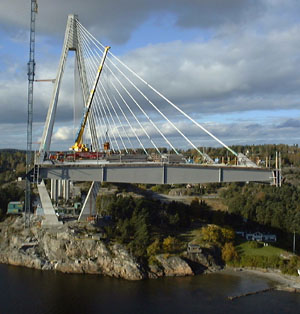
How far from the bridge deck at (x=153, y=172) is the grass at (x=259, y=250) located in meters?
16.7

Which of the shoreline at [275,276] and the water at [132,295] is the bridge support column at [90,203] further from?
the shoreline at [275,276]

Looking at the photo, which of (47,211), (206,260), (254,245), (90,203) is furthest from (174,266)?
(47,211)

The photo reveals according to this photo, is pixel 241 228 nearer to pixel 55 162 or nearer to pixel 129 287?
pixel 129 287

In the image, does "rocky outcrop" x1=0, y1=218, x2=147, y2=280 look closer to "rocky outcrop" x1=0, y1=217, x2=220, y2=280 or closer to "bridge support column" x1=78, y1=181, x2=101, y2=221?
"rocky outcrop" x1=0, y1=217, x2=220, y2=280

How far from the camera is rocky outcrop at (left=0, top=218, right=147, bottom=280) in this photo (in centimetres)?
3631

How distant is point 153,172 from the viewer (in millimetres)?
27594

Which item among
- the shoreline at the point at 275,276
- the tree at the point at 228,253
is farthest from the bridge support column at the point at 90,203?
the shoreline at the point at 275,276

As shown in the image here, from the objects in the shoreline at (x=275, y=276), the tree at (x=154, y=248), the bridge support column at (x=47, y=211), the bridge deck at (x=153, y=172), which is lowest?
the shoreline at (x=275, y=276)

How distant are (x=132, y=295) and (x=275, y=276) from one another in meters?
13.5

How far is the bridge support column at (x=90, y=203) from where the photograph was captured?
3953 cm

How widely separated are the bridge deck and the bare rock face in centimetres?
1229

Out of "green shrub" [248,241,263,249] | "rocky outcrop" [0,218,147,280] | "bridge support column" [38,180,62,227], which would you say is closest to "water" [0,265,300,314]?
"rocky outcrop" [0,218,147,280]

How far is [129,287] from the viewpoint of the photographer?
33.6m

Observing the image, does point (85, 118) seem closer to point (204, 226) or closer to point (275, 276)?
point (204, 226)
